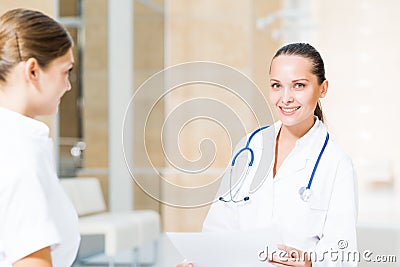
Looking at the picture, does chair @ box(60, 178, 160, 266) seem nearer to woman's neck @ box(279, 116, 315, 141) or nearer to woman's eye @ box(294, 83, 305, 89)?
woman's neck @ box(279, 116, 315, 141)

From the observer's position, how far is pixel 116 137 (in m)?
5.10

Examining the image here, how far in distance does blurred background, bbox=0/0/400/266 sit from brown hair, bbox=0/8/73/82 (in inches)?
98.2

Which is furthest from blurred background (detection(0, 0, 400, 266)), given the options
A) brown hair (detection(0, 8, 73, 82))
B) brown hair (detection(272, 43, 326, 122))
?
brown hair (detection(0, 8, 73, 82))

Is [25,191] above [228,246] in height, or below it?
above

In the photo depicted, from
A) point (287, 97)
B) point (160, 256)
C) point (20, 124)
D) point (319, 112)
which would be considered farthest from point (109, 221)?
point (20, 124)

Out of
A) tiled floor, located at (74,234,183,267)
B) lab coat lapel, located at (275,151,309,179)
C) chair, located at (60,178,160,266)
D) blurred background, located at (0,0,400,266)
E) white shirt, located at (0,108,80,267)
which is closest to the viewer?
white shirt, located at (0,108,80,267)

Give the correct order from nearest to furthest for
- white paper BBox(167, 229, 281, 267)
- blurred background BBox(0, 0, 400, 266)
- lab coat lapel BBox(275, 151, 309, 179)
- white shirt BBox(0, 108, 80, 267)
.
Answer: white shirt BBox(0, 108, 80, 267) < white paper BBox(167, 229, 281, 267) < lab coat lapel BBox(275, 151, 309, 179) < blurred background BBox(0, 0, 400, 266)

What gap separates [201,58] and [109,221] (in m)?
1.57

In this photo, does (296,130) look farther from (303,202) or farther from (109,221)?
(109,221)

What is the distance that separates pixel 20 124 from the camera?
48.7 inches

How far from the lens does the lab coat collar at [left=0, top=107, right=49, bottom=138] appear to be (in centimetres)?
123

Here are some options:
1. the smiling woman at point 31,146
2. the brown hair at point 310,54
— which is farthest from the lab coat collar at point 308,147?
the smiling woman at point 31,146

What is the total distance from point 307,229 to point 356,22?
130 inches

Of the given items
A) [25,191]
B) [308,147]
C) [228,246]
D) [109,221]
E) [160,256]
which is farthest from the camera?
[160,256]
